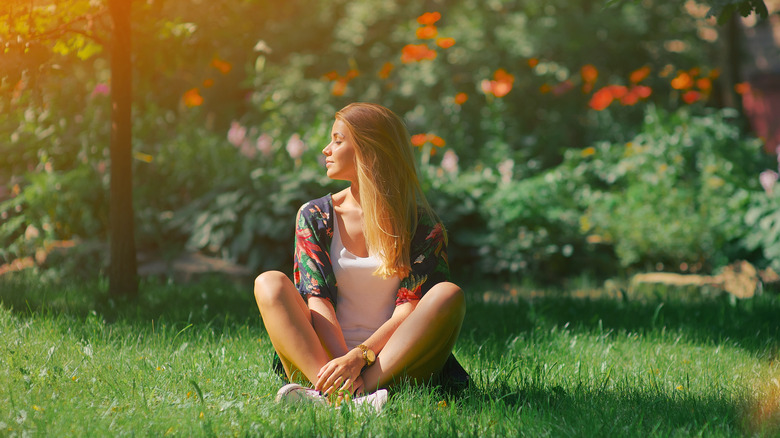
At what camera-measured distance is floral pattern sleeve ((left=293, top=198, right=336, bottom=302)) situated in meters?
2.85

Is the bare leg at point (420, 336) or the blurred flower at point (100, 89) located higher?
the blurred flower at point (100, 89)

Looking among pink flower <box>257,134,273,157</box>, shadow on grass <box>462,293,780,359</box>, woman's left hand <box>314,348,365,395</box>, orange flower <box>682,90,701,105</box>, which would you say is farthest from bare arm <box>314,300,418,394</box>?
orange flower <box>682,90,701,105</box>

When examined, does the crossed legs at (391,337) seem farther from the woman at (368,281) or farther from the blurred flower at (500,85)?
the blurred flower at (500,85)

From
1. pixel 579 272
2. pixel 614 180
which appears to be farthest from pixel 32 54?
pixel 614 180

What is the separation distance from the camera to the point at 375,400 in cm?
253

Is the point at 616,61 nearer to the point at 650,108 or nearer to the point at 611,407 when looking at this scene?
the point at 650,108

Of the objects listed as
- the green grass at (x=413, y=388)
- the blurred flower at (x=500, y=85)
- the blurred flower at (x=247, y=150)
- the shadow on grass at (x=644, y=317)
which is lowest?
the shadow on grass at (x=644, y=317)

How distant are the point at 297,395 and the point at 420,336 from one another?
18.7 inches

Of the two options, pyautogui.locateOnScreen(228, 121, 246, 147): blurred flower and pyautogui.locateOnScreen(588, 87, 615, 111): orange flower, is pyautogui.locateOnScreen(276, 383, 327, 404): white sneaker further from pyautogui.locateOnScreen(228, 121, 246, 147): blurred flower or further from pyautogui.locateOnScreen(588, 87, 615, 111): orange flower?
pyautogui.locateOnScreen(588, 87, 615, 111): orange flower

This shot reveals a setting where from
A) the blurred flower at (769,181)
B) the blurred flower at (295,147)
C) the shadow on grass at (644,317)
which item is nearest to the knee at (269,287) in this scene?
the shadow on grass at (644,317)

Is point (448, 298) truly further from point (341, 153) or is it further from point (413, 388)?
point (341, 153)

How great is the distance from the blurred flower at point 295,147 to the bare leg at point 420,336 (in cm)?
395

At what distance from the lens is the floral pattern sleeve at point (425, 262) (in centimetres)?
286

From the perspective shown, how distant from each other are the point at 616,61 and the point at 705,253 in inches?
143
